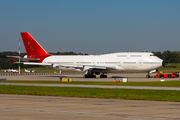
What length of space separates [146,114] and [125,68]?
55157mm

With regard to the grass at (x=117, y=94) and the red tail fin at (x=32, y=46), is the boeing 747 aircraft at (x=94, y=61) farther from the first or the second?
the grass at (x=117, y=94)

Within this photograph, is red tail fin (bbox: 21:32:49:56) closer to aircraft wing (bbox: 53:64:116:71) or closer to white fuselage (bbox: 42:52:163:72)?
white fuselage (bbox: 42:52:163:72)

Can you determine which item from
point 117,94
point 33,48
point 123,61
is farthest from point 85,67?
point 117,94

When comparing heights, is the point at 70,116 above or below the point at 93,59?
below

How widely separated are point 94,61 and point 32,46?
18016mm

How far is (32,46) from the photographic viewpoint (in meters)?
82.4

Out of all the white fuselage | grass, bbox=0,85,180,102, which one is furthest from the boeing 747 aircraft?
grass, bbox=0,85,180,102

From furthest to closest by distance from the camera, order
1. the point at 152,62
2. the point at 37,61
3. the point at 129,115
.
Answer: the point at 37,61 → the point at 152,62 → the point at 129,115

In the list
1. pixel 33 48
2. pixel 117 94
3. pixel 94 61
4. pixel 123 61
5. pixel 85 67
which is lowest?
pixel 117 94

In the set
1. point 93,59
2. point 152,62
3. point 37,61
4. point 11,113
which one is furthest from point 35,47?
point 11,113

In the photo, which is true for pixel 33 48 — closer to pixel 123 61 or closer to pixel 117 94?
pixel 123 61

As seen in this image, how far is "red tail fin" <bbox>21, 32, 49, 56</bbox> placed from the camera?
82250 mm

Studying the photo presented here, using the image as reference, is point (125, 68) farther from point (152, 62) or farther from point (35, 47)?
point (35, 47)

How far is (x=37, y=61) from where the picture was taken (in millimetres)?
82000
